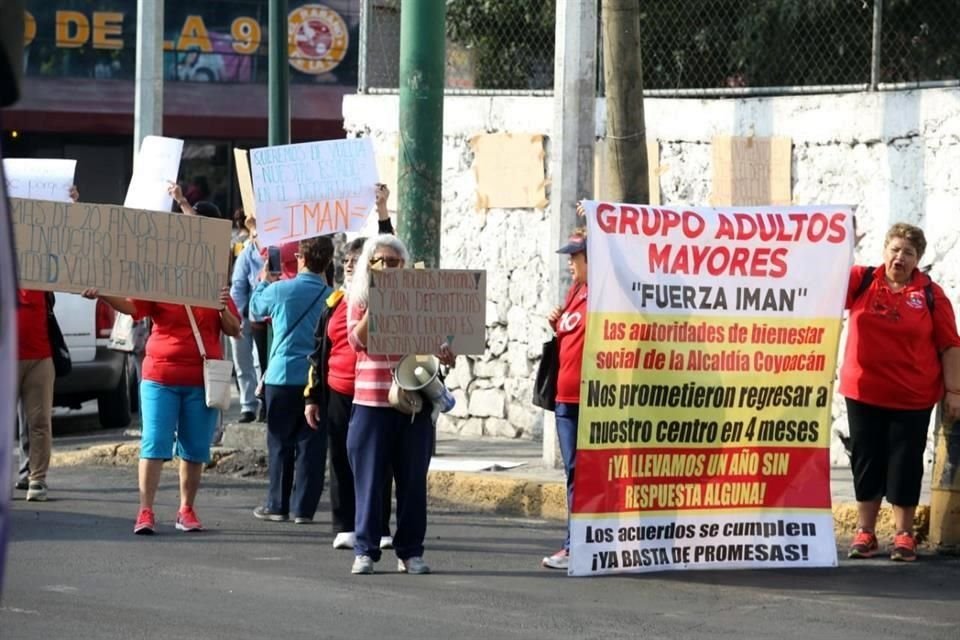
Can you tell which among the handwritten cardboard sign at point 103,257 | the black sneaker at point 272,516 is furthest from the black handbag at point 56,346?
the black sneaker at point 272,516

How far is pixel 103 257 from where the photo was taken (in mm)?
9656

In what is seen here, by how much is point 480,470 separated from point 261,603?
3844mm

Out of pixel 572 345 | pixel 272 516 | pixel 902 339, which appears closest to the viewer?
pixel 572 345

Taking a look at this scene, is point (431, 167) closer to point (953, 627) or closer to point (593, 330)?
Result: point (593, 330)

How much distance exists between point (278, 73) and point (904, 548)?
6.90m

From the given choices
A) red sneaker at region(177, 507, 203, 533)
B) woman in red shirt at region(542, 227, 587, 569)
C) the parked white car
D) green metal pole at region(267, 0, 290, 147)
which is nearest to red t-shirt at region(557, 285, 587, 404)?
woman in red shirt at region(542, 227, 587, 569)

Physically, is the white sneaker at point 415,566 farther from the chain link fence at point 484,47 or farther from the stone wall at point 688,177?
the chain link fence at point 484,47

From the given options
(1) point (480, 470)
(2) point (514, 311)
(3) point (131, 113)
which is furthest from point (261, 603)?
(3) point (131, 113)

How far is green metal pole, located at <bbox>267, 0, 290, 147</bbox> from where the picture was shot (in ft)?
45.9

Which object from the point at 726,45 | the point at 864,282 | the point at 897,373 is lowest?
the point at 897,373

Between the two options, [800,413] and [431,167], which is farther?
[431,167]

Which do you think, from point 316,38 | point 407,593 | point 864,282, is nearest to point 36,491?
point 407,593

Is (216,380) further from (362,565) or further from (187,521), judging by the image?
(362,565)

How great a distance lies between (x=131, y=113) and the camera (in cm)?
2800
